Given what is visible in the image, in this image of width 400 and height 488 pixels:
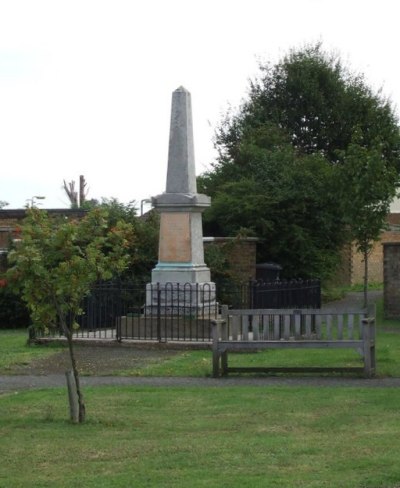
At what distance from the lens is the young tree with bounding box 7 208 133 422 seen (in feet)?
34.8

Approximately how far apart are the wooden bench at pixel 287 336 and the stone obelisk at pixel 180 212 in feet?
15.9

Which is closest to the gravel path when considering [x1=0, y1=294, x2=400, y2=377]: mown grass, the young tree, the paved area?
the paved area

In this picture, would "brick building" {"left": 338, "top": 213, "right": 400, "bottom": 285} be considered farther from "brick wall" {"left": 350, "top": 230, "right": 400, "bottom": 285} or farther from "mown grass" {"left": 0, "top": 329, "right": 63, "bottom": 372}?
"mown grass" {"left": 0, "top": 329, "right": 63, "bottom": 372}

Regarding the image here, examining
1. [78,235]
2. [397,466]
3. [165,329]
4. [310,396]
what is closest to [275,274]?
[165,329]

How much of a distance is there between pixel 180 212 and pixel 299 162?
1412 centimetres

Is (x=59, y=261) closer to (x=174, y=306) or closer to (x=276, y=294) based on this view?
(x=174, y=306)

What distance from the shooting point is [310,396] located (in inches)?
489

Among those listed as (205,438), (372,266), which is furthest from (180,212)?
(372,266)

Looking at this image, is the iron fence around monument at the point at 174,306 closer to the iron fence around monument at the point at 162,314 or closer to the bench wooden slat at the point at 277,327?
the iron fence around monument at the point at 162,314

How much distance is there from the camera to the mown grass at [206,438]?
803 cm

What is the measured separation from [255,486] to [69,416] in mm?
3950

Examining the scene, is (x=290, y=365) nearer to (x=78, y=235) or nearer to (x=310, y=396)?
(x=310, y=396)

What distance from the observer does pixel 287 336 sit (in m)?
15.4

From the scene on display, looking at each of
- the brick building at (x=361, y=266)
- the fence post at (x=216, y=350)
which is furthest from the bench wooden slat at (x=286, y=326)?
the brick building at (x=361, y=266)
